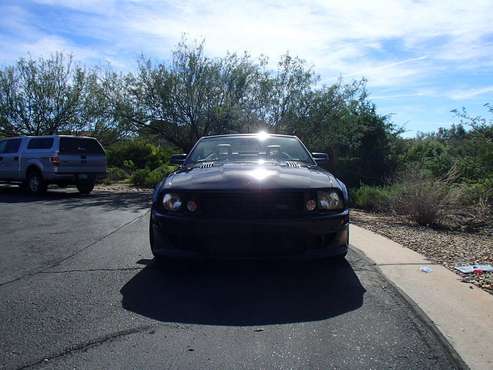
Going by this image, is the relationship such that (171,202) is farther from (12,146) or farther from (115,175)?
(115,175)

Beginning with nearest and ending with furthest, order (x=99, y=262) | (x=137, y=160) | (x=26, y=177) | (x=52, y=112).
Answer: (x=99, y=262)
(x=26, y=177)
(x=52, y=112)
(x=137, y=160)

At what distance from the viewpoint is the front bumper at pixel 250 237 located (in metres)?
4.63

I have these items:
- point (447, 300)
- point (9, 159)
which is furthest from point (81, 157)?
point (447, 300)

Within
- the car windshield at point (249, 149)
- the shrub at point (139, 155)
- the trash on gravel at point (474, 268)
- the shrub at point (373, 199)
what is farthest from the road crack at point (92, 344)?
the shrub at point (139, 155)

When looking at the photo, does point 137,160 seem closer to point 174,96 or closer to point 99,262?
point 174,96

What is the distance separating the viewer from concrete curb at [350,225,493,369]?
11.3 ft

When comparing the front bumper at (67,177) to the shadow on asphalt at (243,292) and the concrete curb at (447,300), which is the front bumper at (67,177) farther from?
the concrete curb at (447,300)

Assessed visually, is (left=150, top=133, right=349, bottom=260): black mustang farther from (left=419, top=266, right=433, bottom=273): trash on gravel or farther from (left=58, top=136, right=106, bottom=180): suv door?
(left=58, top=136, right=106, bottom=180): suv door

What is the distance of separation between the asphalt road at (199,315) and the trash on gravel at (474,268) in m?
0.96

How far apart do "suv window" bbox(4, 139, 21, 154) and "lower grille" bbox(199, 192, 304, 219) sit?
43.2 ft

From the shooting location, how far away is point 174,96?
56.4 feet

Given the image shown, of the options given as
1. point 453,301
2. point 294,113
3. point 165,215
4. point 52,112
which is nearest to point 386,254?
point 453,301

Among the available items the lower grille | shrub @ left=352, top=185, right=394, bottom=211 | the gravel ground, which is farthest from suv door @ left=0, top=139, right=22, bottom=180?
the lower grille

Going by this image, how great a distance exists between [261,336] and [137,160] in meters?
25.4
